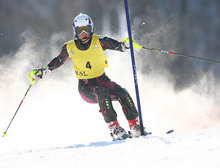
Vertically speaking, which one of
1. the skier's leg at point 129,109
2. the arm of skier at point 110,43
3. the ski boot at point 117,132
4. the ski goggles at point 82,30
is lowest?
the ski boot at point 117,132

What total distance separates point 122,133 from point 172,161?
195cm

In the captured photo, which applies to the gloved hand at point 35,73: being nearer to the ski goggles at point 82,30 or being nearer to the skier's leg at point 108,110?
the ski goggles at point 82,30

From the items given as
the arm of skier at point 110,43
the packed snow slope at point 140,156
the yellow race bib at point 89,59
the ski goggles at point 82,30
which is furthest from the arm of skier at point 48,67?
the packed snow slope at point 140,156

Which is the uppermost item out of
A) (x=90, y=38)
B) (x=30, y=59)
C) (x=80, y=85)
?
(x=30, y=59)

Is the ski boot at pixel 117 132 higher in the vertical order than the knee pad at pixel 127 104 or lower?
lower

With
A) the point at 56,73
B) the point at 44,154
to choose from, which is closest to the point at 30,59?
the point at 56,73

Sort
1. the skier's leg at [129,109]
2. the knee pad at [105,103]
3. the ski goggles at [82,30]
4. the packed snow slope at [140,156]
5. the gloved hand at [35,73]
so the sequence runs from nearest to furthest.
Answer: the packed snow slope at [140,156]
the knee pad at [105,103]
the skier's leg at [129,109]
the ski goggles at [82,30]
the gloved hand at [35,73]

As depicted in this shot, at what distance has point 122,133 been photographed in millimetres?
3766

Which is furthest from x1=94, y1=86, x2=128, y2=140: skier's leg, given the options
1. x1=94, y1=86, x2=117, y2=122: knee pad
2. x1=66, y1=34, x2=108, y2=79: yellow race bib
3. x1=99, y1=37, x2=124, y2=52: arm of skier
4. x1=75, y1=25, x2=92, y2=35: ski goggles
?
x1=75, y1=25, x2=92, y2=35: ski goggles

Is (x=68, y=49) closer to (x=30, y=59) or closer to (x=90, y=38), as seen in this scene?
(x=90, y=38)

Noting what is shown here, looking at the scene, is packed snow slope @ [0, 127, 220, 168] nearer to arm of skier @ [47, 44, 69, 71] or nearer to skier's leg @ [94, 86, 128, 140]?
skier's leg @ [94, 86, 128, 140]

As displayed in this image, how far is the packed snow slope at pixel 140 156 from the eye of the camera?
182cm

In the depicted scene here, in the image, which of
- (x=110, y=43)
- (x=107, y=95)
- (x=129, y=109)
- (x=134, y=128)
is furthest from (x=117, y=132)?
(x=110, y=43)

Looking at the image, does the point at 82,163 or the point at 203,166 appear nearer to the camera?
the point at 203,166
